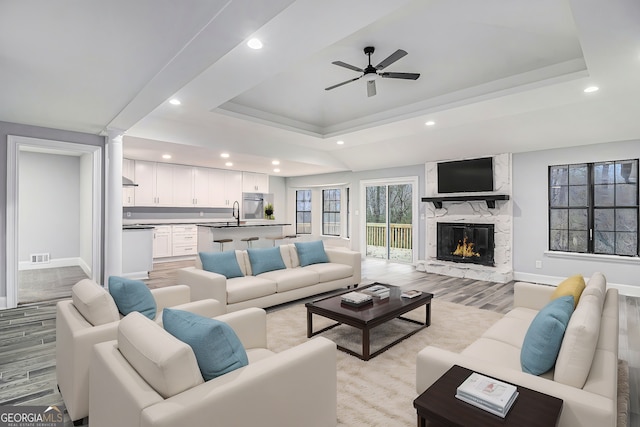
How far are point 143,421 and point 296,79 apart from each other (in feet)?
12.8

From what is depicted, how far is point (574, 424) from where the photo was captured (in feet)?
4.50

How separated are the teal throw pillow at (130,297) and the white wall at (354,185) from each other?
20.0ft

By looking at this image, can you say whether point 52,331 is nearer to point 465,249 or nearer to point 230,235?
point 230,235

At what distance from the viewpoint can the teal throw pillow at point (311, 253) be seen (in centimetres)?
507

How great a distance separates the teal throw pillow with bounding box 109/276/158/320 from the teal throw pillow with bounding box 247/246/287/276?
202 centimetres

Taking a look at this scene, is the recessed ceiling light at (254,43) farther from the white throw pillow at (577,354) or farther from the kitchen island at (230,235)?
the kitchen island at (230,235)

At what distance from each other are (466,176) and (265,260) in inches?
175

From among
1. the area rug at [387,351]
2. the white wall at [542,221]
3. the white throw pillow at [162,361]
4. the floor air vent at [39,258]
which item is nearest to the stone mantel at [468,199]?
the white wall at [542,221]

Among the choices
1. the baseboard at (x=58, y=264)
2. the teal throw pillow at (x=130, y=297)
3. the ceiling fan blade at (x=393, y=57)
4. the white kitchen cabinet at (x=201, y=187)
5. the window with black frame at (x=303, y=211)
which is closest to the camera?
the teal throw pillow at (x=130, y=297)

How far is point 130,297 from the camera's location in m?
2.42

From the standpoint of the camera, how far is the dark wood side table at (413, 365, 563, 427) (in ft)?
4.21

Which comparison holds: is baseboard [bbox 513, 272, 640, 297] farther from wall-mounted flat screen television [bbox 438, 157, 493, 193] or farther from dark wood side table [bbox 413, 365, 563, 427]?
dark wood side table [bbox 413, 365, 563, 427]

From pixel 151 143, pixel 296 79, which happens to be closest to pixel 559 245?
pixel 296 79

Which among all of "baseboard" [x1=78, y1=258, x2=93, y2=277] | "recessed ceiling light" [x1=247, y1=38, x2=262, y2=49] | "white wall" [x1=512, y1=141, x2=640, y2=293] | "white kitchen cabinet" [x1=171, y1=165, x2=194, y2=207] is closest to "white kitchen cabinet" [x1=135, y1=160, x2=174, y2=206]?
"white kitchen cabinet" [x1=171, y1=165, x2=194, y2=207]
